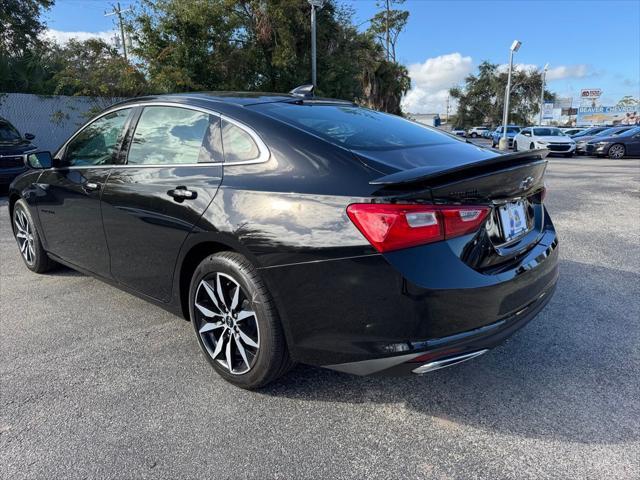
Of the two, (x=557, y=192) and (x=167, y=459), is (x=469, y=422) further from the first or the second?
(x=557, y=192)

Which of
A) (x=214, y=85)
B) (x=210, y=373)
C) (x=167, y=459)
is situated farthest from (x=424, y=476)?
(x=214, y=85)

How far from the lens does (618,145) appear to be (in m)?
21.1

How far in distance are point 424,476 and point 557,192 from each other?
9174 millimetres

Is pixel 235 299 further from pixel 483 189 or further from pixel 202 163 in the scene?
pixel 483 189

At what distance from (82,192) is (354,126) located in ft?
7.16

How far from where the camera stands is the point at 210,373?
2904 millimetres

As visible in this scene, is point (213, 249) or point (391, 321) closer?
point (391, 321)

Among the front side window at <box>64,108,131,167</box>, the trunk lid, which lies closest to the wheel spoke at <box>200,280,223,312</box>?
the trunk lid

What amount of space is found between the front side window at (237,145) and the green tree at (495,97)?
7052 centimetres

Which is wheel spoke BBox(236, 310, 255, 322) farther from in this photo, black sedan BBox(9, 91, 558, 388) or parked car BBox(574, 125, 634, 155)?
parked car BBox(574, 125, 634, 155)

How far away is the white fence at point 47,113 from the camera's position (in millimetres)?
17312

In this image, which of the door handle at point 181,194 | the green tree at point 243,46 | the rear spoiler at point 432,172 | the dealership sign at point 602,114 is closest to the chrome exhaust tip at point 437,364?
the rear spoiler at point 432,172

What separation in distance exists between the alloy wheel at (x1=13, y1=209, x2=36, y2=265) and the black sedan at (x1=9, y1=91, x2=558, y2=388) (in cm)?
177

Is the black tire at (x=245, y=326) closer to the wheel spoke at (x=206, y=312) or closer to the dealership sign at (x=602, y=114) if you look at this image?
the wheel spoke at (x=206, y=312)
